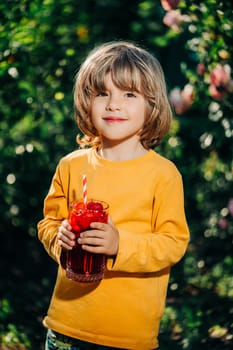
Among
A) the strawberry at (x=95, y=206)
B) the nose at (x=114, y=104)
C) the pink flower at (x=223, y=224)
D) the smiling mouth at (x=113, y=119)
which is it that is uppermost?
the nose at (x=114, y=104)

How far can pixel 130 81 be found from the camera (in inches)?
96.2

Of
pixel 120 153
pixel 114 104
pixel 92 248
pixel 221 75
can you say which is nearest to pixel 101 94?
pixel 114 104

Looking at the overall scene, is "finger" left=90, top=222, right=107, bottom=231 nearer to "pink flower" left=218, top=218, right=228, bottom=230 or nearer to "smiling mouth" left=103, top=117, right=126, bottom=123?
"smiling mouth" left=103, top=117, right=126, bottom=123

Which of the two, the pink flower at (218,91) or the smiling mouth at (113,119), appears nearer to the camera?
the smiling mouth at (113,119)

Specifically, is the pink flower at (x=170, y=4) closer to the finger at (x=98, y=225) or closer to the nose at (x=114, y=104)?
the nose at (x=114, y=104)

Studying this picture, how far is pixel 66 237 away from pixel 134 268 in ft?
0.79

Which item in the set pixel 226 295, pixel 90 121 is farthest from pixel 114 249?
pixel 226 295

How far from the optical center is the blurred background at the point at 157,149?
3.70 m

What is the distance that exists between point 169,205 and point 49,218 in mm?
442

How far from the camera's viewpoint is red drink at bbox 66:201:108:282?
7.44ft

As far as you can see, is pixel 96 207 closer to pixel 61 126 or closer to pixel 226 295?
pixel 226 295

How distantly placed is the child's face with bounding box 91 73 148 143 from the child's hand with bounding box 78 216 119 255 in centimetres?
32

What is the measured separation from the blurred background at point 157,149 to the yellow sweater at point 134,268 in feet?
3.61

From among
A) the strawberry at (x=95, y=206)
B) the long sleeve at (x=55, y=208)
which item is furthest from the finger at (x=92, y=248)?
the long sleeve at (x=55, y=208)
